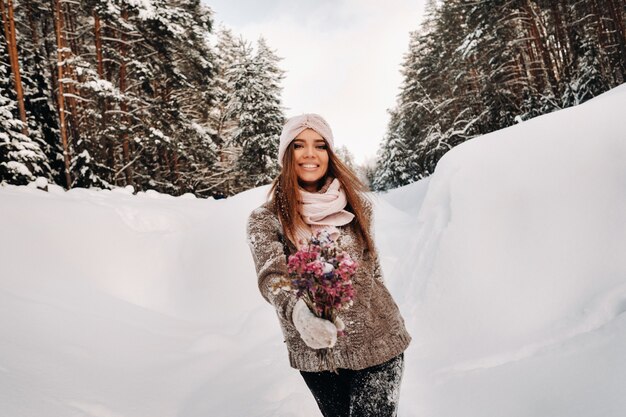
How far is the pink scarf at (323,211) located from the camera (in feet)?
5.34

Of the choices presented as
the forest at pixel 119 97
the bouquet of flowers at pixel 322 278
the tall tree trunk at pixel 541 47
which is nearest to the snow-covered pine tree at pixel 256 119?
the forest at pixel 119 97

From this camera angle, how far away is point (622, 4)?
13.0 metres

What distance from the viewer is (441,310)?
12.5ft

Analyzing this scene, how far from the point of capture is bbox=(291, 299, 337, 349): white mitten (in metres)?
1.14

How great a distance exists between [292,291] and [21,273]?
4.81 m

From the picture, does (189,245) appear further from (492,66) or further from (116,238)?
(492,66)

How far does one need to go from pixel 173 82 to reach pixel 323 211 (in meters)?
13.9

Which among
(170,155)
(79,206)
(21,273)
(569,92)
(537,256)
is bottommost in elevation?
(537,256)

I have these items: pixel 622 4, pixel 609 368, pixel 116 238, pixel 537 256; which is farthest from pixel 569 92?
pixel 116 238

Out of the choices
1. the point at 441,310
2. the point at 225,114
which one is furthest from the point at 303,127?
the point at 225,114

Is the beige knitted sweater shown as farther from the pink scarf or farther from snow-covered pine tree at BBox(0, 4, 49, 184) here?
snow-covered pine tree at BBox(0, 4, 49, 184)

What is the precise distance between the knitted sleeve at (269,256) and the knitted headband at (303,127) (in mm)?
325

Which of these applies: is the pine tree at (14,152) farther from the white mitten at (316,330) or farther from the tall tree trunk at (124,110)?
the white mitten at (316,330)

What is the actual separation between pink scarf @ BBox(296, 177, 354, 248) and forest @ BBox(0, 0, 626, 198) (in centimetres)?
936
